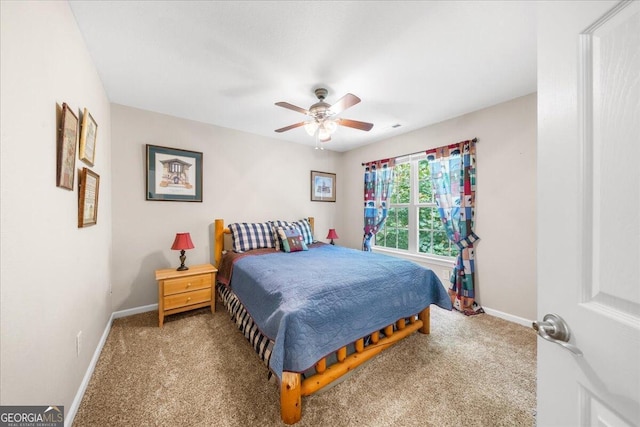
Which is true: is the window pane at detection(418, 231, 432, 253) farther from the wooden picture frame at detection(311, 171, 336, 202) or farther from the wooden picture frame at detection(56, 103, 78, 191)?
the wooden picture frame at detection(56, 103, 78, 191)

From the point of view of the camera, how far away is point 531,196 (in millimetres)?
2418

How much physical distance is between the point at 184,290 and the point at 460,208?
11.2 feet

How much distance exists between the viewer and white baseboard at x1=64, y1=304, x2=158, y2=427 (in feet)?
4.38

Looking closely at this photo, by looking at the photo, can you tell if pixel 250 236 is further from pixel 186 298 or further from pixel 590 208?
pixel 590 208

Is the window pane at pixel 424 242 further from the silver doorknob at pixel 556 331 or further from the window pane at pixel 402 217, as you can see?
the silver doorknob at pixel 556 331

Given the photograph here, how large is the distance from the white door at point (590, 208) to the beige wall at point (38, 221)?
5.61 feet

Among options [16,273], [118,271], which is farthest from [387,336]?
[118,271]

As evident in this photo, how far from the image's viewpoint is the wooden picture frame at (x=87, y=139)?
1.57 meters

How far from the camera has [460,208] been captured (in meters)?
2.92

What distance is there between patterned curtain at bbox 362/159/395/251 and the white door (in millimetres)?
3230

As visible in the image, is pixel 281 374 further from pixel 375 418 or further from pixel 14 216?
pixel 14 216

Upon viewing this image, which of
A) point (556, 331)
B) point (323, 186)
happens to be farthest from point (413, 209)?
point (556, 331)

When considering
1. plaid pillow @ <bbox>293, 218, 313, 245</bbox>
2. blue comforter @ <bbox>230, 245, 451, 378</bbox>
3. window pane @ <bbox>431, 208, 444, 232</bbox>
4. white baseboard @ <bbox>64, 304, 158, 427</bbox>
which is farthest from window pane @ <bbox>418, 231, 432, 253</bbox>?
white baseboard @ <bbox>64, 304, 158, 427</bbox>

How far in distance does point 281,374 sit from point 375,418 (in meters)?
0.64
